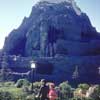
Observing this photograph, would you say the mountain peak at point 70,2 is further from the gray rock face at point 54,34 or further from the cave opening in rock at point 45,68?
the cave opening in rock at point 45,68

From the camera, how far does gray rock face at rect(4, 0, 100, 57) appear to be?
79881mm

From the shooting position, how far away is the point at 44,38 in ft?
271

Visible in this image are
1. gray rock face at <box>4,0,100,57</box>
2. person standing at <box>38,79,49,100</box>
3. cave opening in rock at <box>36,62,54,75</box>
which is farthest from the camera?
gray rock face at <box>4,0,100,57</box>

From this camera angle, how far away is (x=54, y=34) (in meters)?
84.0

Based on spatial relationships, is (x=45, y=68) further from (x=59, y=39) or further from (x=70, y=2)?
(x=70, y=2)

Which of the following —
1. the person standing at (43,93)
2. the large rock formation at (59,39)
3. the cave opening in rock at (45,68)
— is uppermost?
the large rock formation at (59,39)

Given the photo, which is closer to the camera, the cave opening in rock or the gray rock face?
the cave opening in rock

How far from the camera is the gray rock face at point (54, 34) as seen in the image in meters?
79.9

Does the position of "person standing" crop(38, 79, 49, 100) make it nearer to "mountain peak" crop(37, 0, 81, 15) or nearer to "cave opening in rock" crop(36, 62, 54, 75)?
"cave opening in rock" crop(36, 62, 54, 75)

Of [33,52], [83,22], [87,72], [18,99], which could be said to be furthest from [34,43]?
[18,99]

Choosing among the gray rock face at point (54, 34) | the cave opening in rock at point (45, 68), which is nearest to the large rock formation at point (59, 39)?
the gray rock face at point (54, 34)

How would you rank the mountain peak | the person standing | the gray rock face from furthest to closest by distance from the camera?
1. the mountain peak
2. the gray rock face
3. the person standing

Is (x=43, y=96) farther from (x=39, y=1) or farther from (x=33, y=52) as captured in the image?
(x=39, y=1)

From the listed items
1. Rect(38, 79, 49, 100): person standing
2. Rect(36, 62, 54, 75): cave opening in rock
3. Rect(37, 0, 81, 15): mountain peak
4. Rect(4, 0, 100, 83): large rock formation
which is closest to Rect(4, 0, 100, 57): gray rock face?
Rect(4, 0, 100, 83): large rock formation
